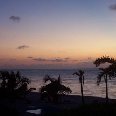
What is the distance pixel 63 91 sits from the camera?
61750 mm

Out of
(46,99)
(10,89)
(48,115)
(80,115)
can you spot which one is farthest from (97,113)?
(46,99)

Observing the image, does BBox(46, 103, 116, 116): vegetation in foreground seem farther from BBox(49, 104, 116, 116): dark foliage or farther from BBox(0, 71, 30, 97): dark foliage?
BBox(0, 71, 30, 97): dark foliage

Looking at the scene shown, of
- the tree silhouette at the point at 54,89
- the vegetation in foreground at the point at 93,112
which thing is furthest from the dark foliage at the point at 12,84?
the vegetation in foreground at the point at 93,112

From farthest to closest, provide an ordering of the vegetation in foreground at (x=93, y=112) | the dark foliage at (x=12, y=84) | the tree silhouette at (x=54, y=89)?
the tree silhouette at (x=54, y=89) → the dark foliage at (x=12, y=84) → the vegetation in foreground at (x=93, y=112)

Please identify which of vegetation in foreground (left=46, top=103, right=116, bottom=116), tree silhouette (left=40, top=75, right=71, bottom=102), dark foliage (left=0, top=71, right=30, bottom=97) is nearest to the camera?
vegetation in foreground (left=46, top=103, right=116, bottom=116)

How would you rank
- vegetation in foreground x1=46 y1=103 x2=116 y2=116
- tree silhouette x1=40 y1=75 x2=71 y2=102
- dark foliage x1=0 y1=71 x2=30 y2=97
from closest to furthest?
vegetation in foreground x1=46 y1=103 x2=116 y2=116, dark foliage x1=0 y1=71 x2=30 y2=97, tree silhouette x1=40 y1=75 x2=71 y2=102

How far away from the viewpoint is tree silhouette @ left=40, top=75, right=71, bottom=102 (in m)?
60.9

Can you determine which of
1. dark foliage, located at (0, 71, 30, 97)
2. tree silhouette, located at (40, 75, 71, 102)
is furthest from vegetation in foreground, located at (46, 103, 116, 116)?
tree silhouette, located at (40, 75, 71, 102)

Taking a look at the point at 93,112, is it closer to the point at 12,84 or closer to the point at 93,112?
the point at 93,112

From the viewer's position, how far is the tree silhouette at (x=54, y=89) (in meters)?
60.9

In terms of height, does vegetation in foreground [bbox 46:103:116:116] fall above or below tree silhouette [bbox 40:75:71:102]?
below

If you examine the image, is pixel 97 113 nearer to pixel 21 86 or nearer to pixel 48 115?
pixel 48 115

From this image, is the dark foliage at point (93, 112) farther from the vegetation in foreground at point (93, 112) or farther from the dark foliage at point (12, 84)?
the dark foliage at point (12, 84)

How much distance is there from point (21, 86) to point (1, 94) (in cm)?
356
